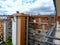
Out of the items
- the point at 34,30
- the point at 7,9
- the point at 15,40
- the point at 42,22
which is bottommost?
the point at 15,40

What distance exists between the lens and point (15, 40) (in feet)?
15.2

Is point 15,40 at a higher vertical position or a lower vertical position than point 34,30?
lower

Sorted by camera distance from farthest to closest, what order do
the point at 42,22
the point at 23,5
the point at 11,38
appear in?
the point at 11,38
the point at 23,5
the point at 42,22

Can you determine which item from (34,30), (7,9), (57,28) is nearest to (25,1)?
(7,9)

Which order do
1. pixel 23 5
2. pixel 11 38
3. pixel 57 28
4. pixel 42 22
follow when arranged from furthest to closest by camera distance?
pixel 11 38 → pixel 23 5 → pixel 42 22 → pixel 57 28

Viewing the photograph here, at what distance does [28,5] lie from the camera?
4.59m

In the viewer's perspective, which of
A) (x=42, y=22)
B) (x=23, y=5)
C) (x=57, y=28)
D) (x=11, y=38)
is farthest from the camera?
(x=11, y=38)

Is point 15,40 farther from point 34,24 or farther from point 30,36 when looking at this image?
point 34,24

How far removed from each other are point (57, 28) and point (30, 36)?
2.84m

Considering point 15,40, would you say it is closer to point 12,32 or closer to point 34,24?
point 12,32

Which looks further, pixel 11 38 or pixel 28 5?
pixel 11 38

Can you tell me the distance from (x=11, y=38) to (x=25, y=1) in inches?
60.3

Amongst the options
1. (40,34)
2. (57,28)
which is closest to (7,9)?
(40,34)

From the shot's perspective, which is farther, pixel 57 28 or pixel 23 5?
pixel 23 5
